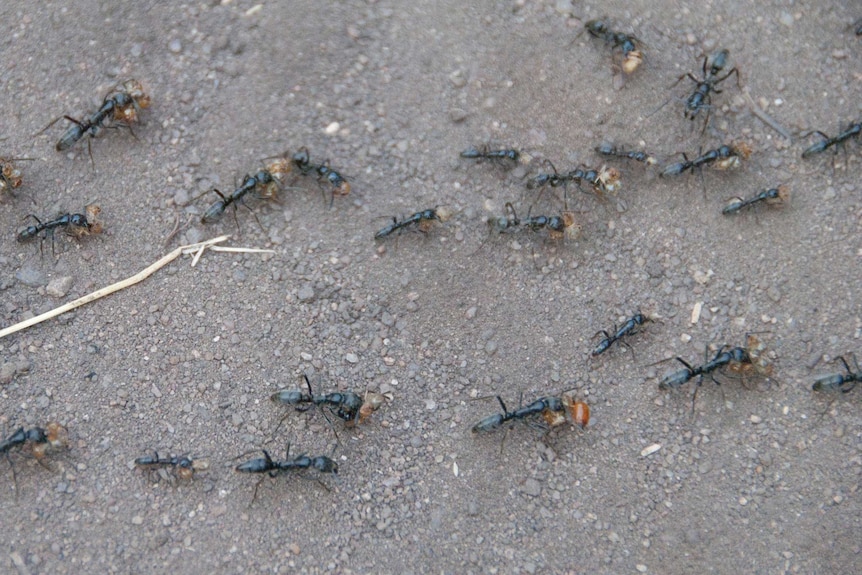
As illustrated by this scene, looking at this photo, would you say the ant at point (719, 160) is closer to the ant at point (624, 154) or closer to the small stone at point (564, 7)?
the ant at point (624, 154)

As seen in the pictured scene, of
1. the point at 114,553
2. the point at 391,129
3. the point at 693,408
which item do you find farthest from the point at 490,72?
the point at 114,553

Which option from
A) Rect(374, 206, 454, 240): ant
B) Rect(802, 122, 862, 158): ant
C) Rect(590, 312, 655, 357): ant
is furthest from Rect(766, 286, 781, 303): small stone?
Rect(374, 206, 454, 240): ant

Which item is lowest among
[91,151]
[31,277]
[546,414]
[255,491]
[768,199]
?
[255,491]

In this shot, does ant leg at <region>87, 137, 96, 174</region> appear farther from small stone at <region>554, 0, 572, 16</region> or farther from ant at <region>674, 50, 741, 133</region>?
ant at <region>674, 50, 741, 133</region>

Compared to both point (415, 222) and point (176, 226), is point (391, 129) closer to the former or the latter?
point (415, 222)

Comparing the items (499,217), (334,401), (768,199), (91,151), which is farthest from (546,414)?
(91,151)

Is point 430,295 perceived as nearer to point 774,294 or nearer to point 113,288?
point 113,288

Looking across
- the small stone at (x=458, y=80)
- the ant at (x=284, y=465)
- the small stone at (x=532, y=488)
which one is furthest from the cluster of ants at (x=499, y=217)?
the small stone at (x=458, y=80)

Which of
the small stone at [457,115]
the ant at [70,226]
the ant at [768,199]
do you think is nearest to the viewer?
the ant at [70,226]
